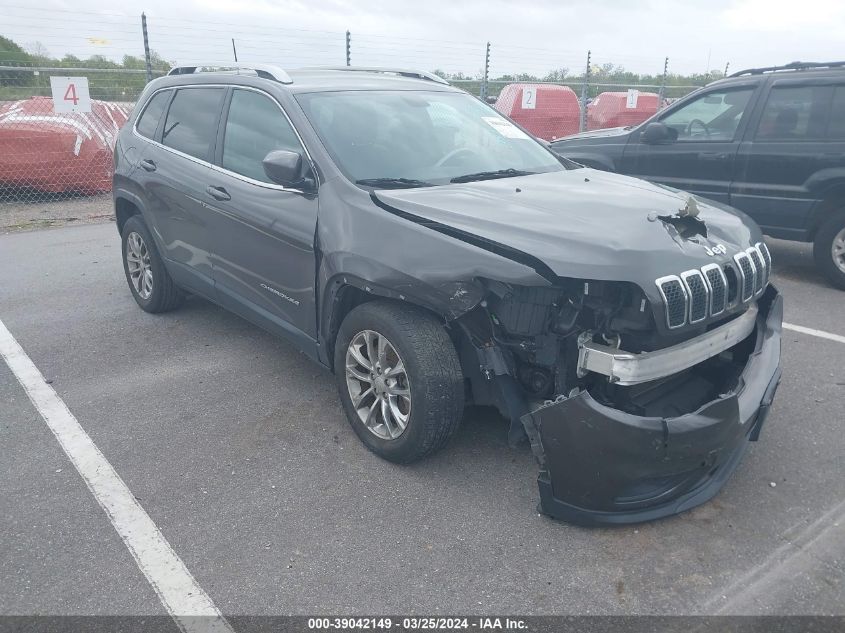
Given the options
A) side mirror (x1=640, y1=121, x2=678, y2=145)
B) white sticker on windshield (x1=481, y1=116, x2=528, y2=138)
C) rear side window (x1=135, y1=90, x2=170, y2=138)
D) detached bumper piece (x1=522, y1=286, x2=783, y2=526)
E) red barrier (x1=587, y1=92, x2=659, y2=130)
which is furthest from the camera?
red barrier (x1=587, y1=92, x2=659, y2=130)

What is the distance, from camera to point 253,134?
4223mm

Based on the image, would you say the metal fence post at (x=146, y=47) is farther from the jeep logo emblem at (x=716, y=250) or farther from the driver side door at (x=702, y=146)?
the jeep logo emblem at (x=716, y=250)

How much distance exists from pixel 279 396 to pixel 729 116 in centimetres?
522

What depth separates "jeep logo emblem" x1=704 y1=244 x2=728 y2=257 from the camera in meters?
3.04

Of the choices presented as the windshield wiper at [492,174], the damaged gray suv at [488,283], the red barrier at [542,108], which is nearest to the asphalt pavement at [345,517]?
the damaged gray suv at [488,283]

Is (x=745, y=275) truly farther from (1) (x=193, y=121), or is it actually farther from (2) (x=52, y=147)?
(2) (x=52, y=147)

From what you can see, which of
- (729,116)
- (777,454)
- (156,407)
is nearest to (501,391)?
(777,454)

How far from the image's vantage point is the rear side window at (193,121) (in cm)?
459

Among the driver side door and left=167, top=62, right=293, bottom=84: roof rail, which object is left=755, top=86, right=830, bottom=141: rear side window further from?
left=167, top=62, right=293, bottom=84: roof rail

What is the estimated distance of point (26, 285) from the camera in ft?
21.6

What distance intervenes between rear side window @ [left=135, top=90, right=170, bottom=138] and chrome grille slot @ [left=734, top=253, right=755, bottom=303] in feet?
13.4

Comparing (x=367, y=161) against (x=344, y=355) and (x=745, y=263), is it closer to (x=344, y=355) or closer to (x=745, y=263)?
(x=344, y=355)

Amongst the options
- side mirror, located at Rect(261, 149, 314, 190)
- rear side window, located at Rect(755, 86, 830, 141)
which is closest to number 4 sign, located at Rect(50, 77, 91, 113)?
side mirror, located at Rect(261, 149, 314, 190)

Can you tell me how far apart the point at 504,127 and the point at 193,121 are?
2.08 metres
